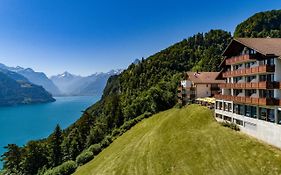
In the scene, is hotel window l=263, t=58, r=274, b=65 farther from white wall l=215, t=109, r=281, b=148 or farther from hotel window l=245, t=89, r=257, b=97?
white wall l=215, t=109, r=281, b=148

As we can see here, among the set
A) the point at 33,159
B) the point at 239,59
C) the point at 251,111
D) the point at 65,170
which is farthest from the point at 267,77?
the point at 33,159

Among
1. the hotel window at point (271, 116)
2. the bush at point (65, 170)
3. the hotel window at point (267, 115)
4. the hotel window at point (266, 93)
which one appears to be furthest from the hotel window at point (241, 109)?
the bush at point (65, 170)

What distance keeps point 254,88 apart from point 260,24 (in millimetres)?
136289

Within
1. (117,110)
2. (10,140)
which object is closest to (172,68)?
(117,110)

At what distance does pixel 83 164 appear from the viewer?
68.5 meters

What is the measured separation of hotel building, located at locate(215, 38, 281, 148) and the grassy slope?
6.89 feet

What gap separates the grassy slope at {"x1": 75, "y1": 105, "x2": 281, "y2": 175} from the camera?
1359 inches

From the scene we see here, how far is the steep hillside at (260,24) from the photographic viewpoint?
516ft

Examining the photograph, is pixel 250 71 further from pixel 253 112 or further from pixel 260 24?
pixel 260 24

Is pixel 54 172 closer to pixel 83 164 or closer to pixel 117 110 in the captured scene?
pixel 83 164

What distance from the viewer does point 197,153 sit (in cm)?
4097

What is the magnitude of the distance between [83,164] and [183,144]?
31218mm

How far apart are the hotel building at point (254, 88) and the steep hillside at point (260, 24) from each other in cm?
11190

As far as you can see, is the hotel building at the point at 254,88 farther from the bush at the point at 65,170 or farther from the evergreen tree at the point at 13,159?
the evergreen tree at the point at 13,159
